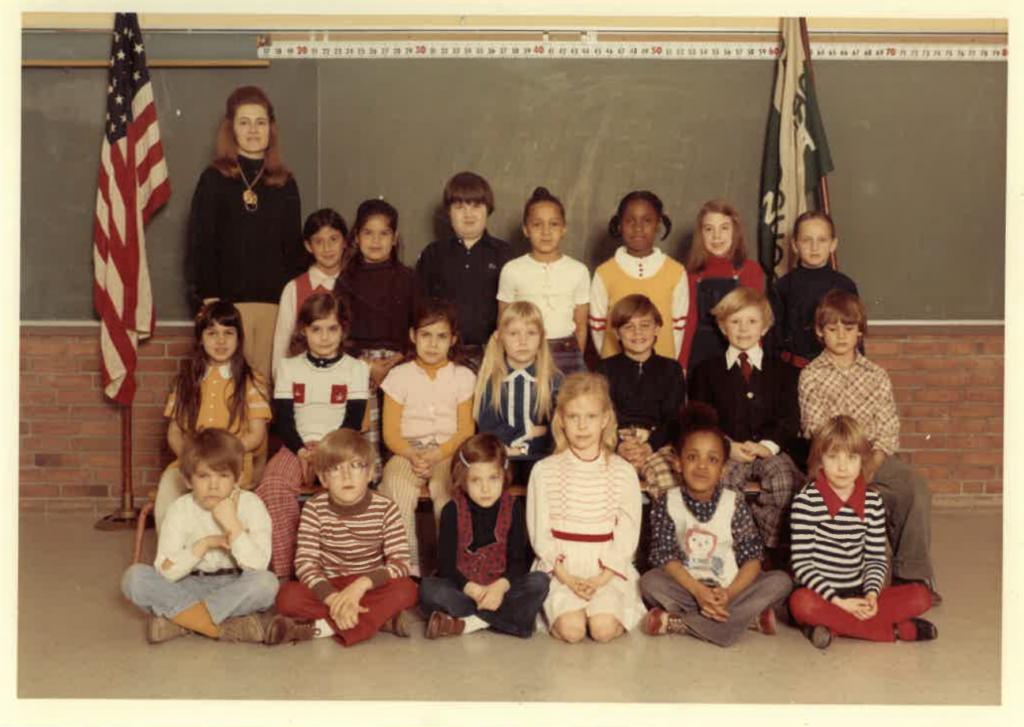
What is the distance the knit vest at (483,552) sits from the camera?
14.1 ft

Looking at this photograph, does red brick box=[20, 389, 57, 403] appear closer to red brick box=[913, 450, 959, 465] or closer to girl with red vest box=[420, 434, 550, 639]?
girl with red vest box=[420, 434, 550, 639]

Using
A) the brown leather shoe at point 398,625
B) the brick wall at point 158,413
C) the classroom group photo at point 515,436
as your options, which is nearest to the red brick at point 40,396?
the brick wall at point 158,413

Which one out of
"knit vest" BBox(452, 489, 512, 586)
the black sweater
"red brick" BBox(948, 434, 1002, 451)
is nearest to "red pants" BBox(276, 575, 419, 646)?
"knit vest" BBox(452, 489, 512, 586)

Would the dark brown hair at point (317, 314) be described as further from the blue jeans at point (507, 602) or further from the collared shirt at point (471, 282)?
the blue jeans at point (507, 602)

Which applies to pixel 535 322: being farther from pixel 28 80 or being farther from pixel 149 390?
pixel 28 80

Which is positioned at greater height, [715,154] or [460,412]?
[715,154]

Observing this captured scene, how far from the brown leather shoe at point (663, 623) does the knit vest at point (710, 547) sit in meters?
0.18

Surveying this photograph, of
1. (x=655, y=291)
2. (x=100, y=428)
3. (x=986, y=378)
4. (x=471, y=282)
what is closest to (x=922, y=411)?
(x=986, y=378)

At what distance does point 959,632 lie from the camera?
4.33 m

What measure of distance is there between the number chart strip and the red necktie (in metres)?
1.87

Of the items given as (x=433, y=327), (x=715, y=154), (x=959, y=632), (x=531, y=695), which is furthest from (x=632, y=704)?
(x=715, y=154)

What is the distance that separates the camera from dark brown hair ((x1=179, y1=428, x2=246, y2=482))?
4223mm

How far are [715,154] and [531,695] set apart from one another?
335 centimetres

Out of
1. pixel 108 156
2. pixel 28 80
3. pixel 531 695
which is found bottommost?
pixel 531 695
